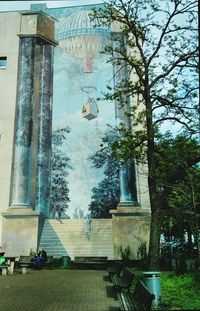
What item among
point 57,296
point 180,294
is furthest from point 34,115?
point 180,294

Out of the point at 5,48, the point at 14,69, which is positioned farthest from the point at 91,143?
the point at 5,48

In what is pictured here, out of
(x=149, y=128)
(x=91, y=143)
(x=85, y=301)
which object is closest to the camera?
(x=85, y=301)

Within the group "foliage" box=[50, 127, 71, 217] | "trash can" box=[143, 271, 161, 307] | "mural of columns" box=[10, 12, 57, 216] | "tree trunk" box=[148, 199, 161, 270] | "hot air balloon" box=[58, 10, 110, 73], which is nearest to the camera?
"trash can" box=[143, 271, 161, 307]

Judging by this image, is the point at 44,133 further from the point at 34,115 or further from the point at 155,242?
the point at 155,242

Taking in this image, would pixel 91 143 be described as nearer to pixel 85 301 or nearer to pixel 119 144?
pixel 119 144

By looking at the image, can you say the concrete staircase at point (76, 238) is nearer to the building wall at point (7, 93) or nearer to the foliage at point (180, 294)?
the building wall at point (7, 93)

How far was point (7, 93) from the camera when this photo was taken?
89.7 feet

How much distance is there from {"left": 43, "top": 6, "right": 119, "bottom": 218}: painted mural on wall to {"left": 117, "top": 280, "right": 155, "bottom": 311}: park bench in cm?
1776

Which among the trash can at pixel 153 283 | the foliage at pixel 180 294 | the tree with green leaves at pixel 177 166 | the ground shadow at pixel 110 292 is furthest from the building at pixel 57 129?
the trash can at pixel 153 283

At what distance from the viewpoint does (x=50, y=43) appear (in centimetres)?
2869

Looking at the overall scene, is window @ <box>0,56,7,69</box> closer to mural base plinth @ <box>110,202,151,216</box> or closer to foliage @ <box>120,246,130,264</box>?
mural base plinth @ <box>110,202,151,216</box>

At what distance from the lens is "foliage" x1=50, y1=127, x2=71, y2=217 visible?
83.5ft

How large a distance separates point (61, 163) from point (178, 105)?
43.7 feet

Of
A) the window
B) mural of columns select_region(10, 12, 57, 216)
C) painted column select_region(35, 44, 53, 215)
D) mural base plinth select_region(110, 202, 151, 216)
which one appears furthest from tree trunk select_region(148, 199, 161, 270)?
the window
